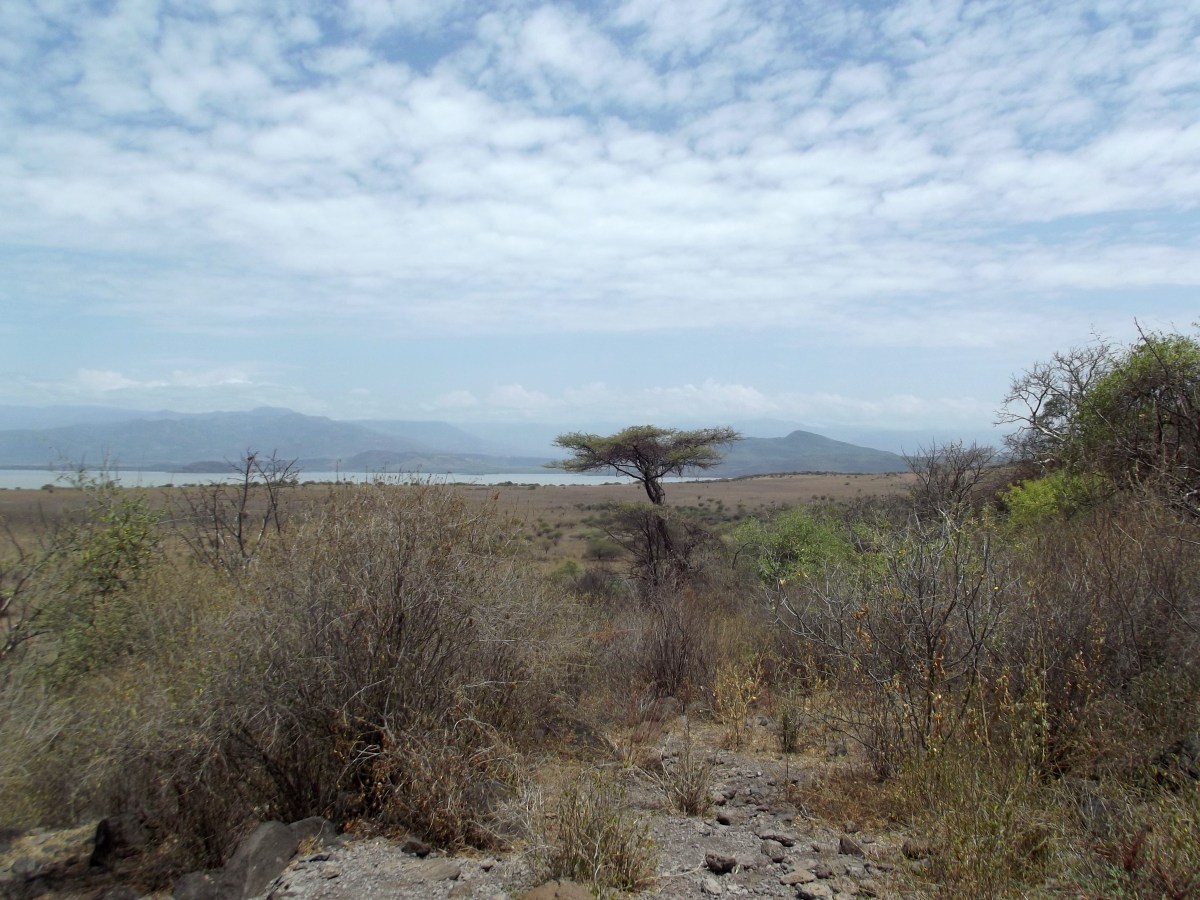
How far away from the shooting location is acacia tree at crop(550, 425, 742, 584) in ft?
75.0

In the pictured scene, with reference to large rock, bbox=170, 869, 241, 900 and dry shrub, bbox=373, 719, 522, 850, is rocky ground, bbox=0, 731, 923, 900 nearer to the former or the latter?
large rock, bbox=170, 869, 241, 900

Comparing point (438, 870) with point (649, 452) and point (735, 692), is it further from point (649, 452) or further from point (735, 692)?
point (649, 452)

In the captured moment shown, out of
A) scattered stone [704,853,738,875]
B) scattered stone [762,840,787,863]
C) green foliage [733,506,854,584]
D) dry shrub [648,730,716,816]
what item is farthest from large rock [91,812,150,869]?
green foliage [733,506,854,584]

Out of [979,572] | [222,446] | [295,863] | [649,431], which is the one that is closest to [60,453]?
[295,863]

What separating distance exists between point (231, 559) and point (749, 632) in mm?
8411

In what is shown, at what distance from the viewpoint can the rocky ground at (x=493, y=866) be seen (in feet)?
16.3

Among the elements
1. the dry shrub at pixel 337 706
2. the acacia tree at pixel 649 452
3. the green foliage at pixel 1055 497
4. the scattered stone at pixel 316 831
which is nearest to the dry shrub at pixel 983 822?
the dry shrub at pixel 337 706

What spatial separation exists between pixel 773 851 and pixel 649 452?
17.8 metres

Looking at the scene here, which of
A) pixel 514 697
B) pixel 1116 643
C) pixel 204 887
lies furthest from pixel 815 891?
pixel 204 887

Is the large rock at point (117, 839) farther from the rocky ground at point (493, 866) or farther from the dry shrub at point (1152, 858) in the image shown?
the dry shrub at point (1152, 858)

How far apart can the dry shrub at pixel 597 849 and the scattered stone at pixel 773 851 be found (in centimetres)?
90

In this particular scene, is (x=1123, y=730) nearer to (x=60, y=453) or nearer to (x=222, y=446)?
(x=60, y=453)

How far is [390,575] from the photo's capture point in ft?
22.0

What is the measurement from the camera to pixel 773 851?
559cm
